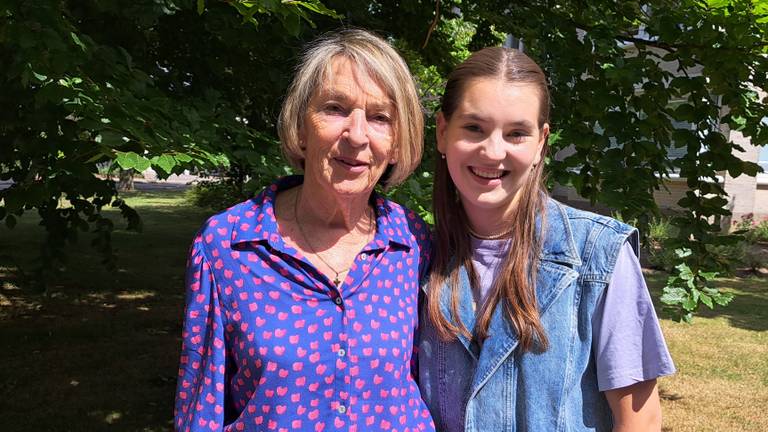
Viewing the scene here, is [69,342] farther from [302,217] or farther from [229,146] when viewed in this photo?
[302,217]

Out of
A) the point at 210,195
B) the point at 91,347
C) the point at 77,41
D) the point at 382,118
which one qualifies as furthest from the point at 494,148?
the point at 210,195

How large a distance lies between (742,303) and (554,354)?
1019 cm

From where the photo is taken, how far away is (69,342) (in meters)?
7.20

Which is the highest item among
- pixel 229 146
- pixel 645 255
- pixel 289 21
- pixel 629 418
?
pixel 289 21

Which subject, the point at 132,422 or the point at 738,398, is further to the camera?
the point at 738,398

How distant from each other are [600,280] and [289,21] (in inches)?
67.2

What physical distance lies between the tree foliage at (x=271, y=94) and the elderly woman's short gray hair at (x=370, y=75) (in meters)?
0.69

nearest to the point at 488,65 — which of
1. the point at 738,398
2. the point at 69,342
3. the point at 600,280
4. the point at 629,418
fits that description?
the point at 600,280

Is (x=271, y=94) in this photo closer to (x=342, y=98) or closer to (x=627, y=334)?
(x=342, y=98)

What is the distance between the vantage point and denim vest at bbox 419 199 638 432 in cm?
168

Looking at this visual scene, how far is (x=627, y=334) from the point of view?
1602mm

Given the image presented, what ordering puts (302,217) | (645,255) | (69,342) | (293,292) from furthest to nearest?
(645,255) < (69,342) < (302,217) < (293,292)

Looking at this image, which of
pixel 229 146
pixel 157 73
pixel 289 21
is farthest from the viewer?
pixel 157 73

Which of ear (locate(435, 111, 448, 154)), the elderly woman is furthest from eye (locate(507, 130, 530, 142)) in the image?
the elderly woman
